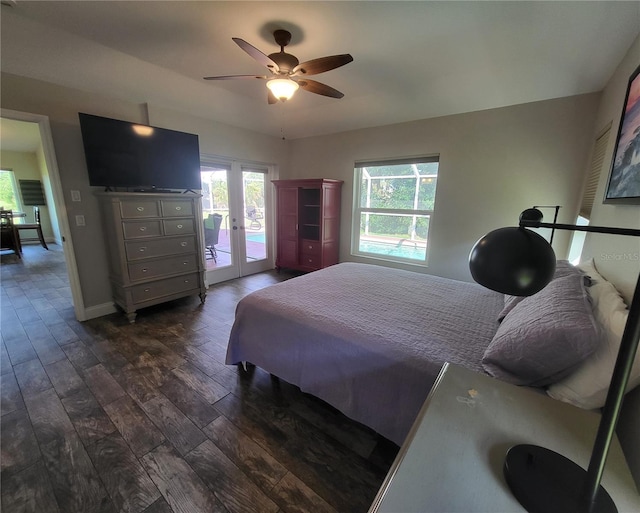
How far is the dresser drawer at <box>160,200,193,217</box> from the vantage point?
2.97m

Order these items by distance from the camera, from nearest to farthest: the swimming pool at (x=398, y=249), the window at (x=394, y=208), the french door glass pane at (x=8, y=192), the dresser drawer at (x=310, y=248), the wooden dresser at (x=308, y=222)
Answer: the window at (x=394, y=208) < the swimming pool at (x=398, y=249) < the wooden dresser at (x=308, y=222) < the dresser drawer at (x=310, y=248) < the french door glass pane at (x=8, y=192)

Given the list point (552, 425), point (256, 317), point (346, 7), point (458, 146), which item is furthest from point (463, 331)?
point (458, 146)

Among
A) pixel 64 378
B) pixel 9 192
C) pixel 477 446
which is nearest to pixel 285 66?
pixel 477 446

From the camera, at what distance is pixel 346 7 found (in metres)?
1.78

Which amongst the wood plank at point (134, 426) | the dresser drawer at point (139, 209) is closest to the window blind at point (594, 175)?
the wood plank at point (134, 426)

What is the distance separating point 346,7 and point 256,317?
220 centimetres

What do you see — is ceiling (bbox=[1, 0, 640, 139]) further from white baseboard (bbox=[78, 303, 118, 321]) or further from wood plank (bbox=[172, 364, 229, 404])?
wood plank (bbox=[172, 364, 229, 404])

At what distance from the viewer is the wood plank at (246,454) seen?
133cm

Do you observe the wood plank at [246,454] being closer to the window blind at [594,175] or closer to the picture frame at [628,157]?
the picture frame at [628,157]

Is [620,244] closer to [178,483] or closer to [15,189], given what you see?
[178,483]

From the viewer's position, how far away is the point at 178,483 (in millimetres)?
1291

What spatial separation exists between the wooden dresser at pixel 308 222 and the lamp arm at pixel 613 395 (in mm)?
3804

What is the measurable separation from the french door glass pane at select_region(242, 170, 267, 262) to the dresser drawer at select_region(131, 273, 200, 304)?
1.41 meters

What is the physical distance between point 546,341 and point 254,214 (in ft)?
14.1
